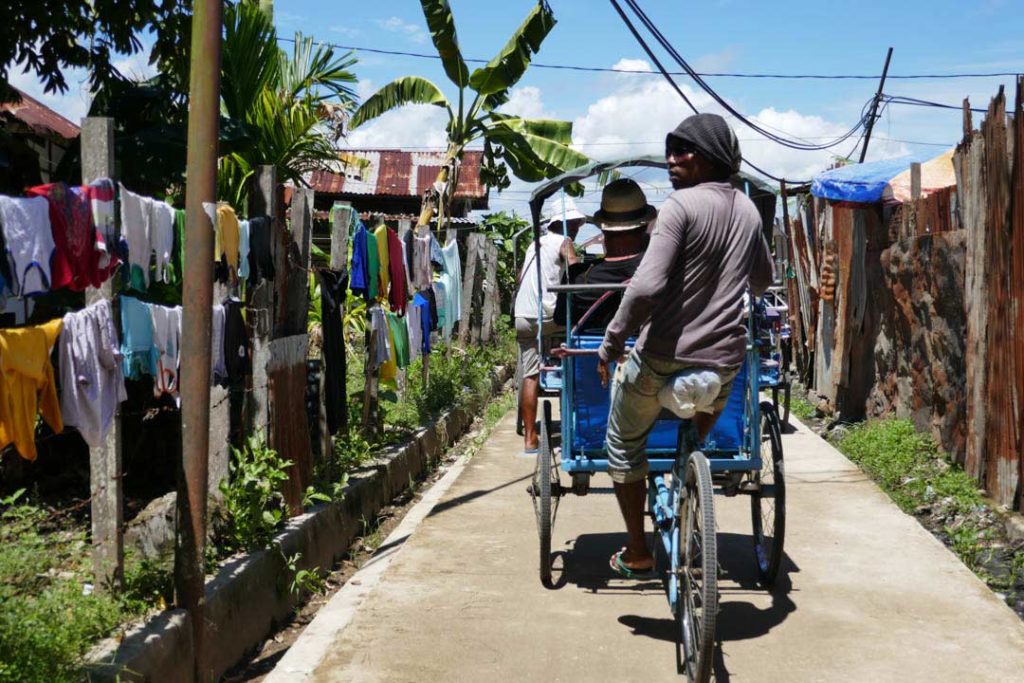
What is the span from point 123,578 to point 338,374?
321 centimetres

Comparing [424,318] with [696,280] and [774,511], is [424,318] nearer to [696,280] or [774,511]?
[774,511]

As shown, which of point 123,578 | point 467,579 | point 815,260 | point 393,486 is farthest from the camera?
point 815,260

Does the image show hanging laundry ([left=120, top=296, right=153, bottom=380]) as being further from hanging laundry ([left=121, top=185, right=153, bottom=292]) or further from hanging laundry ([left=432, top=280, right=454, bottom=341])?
hanging laundry ([left=432, top=280, right=454, bottom=341])

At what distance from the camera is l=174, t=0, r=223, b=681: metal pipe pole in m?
4.69

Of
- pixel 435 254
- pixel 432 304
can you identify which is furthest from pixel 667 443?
pixel 435 254

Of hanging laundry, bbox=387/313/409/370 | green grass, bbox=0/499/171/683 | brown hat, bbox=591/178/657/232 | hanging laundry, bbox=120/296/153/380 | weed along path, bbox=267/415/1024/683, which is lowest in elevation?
weed along path, bbox=267/415/1024/683

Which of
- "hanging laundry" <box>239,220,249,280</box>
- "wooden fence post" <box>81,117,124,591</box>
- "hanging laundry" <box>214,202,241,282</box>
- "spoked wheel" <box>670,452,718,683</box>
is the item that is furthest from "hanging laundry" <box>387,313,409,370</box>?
"spoked wheel" <box>670,452,718,683</box>

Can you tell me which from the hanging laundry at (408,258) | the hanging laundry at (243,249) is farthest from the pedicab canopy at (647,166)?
the hanging laundry at (408,258)

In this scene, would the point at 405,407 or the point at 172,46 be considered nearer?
the point at 172,46

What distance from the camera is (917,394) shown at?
955cm

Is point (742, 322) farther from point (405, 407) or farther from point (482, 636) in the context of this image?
point (405, 407)

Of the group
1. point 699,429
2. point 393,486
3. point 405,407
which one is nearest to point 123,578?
point 699,429

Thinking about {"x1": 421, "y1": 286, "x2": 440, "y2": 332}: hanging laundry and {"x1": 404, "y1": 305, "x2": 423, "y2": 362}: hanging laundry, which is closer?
{"x1": 404, "y1": 305, "x2": 423, "y2": 362}: hanging laundry

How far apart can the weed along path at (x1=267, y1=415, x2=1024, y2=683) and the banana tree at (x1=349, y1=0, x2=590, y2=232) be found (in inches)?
391
